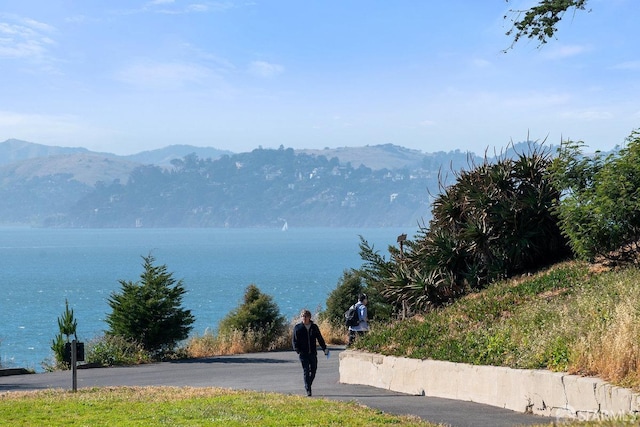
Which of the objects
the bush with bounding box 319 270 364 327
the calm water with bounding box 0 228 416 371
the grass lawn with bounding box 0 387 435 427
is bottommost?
the grass lawn with bounding box 0 387 435 427

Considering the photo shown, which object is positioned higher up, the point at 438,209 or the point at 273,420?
the point at 438,209

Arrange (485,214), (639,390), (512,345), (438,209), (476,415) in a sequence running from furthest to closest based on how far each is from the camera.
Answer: (438,209)
(485,214)
(512,345)
(476,415)
(639,390)

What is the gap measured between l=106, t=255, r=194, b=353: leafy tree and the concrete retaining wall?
335 inches

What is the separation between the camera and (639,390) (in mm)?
11930

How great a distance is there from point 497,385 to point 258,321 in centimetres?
1518

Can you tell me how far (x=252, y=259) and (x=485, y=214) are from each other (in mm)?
160673

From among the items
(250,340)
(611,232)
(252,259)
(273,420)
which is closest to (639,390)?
(273,420)

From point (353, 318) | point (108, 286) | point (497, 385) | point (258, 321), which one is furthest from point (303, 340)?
point (108, 286)

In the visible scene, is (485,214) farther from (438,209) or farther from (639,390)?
(639,390)

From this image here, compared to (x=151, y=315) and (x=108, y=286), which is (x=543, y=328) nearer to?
(x=151, y=315)

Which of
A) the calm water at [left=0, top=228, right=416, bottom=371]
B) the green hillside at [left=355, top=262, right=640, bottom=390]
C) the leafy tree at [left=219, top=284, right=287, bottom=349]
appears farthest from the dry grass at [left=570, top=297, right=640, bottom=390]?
the calm water at [left=0, top=228, right=416, bottom=371]

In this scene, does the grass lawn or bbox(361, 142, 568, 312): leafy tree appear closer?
the grass lawn

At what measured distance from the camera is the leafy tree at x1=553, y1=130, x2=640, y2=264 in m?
17.8

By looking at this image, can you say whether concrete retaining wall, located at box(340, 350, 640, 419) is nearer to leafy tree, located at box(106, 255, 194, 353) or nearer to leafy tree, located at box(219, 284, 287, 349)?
leafy tree, located at box(106, 255, 194, 353)
